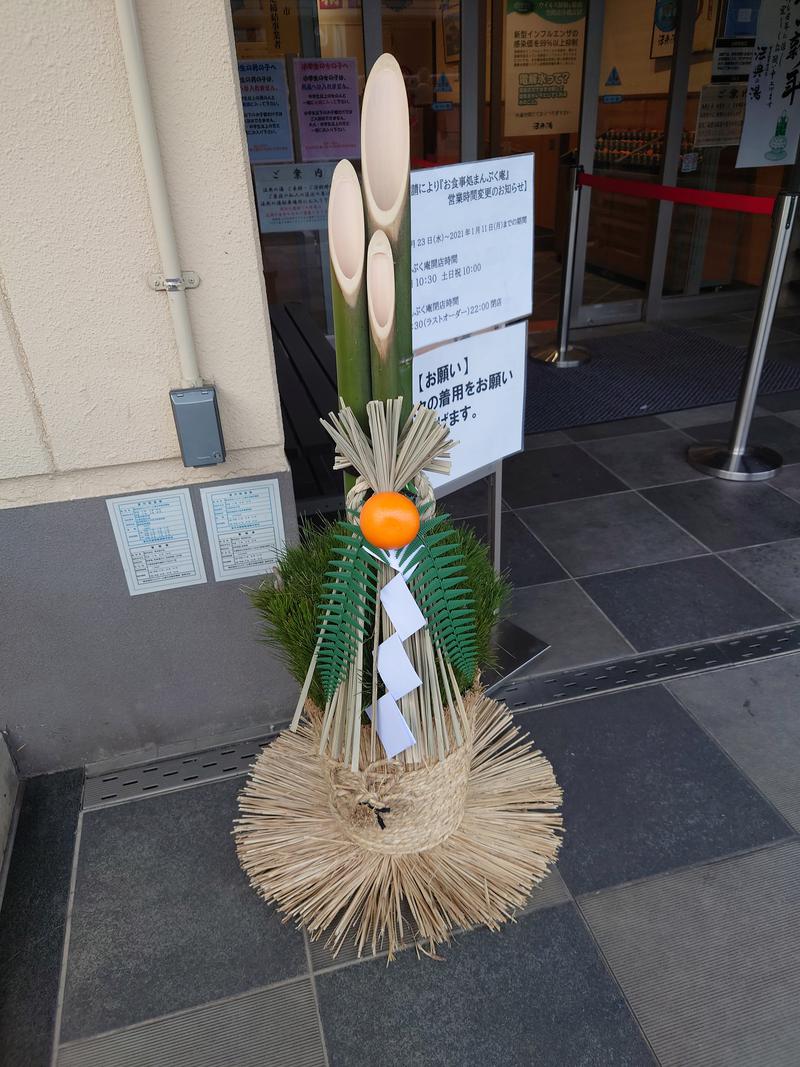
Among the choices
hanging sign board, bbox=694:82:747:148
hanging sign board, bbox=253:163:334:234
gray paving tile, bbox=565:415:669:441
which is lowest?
gray paving tile, bbox=565:415:669:441

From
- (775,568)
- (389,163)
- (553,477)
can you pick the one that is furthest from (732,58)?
(389,163)

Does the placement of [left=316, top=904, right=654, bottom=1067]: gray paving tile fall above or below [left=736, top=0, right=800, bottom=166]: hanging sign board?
below

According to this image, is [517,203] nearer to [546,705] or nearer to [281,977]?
[546,705]

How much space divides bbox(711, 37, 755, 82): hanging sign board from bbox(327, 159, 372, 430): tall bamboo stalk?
5182 millimetres

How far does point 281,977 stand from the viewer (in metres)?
1.69

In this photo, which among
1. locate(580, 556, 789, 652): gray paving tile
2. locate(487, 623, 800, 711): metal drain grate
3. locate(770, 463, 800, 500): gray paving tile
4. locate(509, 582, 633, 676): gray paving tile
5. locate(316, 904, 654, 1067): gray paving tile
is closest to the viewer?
locate(316, 904, 654, 1067): gray paving tile

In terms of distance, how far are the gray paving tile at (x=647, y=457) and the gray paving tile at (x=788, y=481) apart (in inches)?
13.8

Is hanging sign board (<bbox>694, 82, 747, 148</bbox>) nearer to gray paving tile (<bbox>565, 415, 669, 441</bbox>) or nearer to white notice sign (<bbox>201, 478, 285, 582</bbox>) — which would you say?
gray paving tile (<bbox>565, 415, 669, 441</bbox>)

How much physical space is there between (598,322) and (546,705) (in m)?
4.40

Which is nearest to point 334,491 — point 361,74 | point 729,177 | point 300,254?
point 300,254

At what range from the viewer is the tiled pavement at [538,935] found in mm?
1568

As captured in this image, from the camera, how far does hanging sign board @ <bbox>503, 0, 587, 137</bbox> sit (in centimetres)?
500

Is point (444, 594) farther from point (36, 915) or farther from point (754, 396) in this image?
point (754, 396)

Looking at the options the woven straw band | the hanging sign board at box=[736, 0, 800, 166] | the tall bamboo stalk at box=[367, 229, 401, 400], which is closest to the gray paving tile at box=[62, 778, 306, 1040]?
the woven straw band
